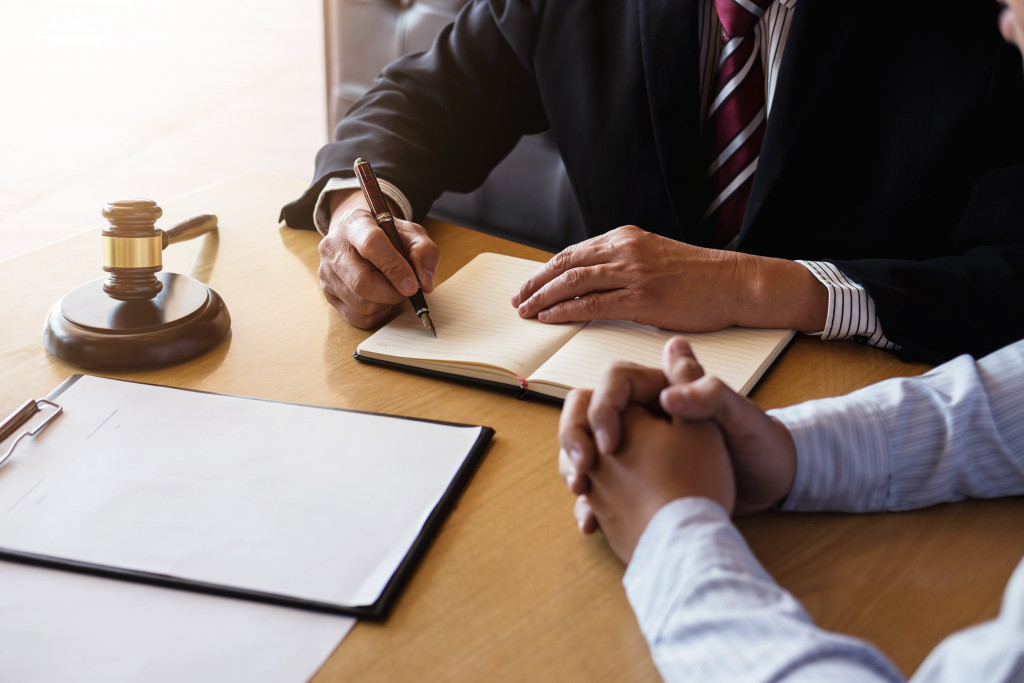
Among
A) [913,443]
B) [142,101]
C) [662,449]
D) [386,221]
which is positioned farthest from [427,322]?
[142,101]

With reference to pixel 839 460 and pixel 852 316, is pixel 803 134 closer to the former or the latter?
pixel 852 316

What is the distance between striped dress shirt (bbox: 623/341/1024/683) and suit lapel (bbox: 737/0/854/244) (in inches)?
19.5

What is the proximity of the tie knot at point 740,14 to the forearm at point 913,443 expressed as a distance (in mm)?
658

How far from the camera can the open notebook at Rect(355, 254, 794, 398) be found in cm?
94

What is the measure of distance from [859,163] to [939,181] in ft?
0.37

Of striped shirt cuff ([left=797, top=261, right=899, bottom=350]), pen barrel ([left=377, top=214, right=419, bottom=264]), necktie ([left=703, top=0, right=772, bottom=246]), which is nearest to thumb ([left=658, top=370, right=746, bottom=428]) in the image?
striped shirt cuff ([left=797, top=261, right=899, bottom=350])

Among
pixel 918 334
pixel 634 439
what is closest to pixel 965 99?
pixel 918 334

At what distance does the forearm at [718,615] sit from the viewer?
568mm

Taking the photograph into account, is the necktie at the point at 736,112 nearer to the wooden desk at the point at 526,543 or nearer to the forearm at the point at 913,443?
the wooden desk at the point at 526,543

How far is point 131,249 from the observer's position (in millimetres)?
998

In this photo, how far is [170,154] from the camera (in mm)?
3508

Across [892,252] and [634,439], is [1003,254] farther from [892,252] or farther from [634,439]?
[634,439]

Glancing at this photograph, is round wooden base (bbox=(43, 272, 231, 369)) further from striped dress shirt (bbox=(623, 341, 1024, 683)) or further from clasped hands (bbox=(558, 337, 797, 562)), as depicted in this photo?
striped dress shirt (bbox=(623, 341, 1024, 683))

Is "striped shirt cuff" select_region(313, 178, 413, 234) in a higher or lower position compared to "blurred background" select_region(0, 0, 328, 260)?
higher
